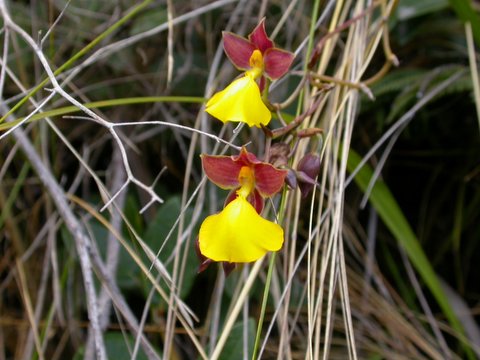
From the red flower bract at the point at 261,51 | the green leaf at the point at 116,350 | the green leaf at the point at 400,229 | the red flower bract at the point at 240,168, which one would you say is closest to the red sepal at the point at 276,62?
the red flower bract at the point at 261,51

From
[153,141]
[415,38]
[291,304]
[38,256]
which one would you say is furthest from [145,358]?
→ [415,38]

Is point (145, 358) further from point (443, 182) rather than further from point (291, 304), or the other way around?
point (443, 182)

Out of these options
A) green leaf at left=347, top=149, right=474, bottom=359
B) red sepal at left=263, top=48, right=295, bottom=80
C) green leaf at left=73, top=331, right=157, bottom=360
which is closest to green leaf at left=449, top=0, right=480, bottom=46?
green leaf at left=347, top=149, right=474, bottom=359

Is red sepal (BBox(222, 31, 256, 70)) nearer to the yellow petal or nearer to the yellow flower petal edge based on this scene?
the yellow petal

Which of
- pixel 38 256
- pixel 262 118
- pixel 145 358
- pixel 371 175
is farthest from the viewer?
pixel 38 256

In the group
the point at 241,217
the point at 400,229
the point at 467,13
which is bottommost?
the point at 400,229

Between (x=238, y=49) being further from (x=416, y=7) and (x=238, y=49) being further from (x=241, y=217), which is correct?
(x=416, y=7)

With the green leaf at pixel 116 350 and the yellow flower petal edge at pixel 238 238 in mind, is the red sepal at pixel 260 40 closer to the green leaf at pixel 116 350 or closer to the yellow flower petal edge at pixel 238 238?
the yellow flower petal edge at pixel 238 238

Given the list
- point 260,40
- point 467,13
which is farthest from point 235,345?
point 467,13
